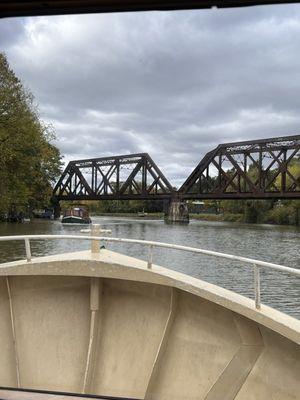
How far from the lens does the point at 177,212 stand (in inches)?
3593

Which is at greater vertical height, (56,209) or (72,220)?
(56,209)

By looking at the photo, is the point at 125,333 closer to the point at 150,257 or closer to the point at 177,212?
the point at 150,257

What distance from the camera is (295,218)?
75.9m

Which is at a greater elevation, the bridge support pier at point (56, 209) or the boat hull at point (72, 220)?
the bridge support pier at point (56, 209)

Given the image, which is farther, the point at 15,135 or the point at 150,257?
the point at 15,135

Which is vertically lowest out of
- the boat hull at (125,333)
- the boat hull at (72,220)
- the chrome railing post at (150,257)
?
the boat hull at (72,220)

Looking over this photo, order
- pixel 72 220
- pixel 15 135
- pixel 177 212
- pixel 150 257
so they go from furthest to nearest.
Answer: pixel 177 212 < pixel 72 220 < pixel 15 135 < pixel 150 257

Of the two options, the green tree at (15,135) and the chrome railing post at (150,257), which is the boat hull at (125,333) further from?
the green tree at (15,135)

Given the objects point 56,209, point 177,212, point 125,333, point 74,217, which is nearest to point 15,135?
point 125,333

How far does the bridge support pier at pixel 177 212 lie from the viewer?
89.1m

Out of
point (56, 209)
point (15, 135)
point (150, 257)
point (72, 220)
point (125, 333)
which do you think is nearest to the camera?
point (150, 257)

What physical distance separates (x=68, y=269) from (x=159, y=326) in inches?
44.5

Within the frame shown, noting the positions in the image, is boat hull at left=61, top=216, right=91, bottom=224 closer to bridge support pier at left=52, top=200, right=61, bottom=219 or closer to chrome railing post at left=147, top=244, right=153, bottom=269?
bridge support pier at left=52, top=200, right=61, bottom=219

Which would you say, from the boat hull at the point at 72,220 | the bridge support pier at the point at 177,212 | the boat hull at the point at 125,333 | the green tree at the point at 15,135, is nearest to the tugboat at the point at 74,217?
the boat hull at the point at 72,220
